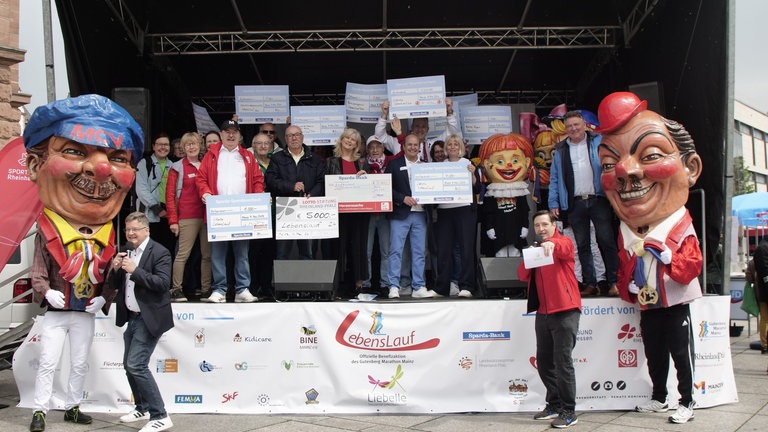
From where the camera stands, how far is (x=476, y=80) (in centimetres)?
978

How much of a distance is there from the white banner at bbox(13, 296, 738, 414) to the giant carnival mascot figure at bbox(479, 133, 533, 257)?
1395mm

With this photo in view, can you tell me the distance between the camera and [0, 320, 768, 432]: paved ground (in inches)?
199

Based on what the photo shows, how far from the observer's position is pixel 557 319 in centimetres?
505

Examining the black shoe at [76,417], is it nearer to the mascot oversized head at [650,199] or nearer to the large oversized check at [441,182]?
the large oversized check at [441,182]

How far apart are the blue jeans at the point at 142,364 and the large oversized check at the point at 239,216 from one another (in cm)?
151

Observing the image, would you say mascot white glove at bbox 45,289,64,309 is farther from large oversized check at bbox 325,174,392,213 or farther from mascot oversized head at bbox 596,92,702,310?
mascot oversized head at bbox 596,92,702,310

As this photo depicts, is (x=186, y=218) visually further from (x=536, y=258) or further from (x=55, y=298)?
(x=536, y=258)

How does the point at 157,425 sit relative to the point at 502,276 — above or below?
below

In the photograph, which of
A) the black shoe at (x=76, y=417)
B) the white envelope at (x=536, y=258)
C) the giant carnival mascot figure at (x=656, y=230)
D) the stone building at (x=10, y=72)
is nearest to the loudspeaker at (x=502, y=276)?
the giant carnival mascot figure at (x=656, y=230)

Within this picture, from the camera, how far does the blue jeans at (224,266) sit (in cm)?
639

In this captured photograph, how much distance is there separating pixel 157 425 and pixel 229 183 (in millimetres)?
2593

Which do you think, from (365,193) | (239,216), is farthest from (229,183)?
(365,193)

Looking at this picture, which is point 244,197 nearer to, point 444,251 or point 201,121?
point 444,251

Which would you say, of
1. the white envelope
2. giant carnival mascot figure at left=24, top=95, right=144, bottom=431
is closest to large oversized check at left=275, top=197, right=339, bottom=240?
giant carnival mascot figure at left=24, top=95, right=144, bottom=431
